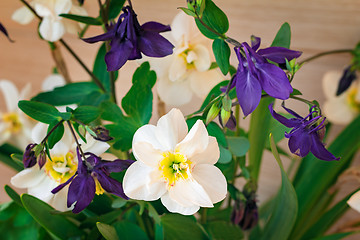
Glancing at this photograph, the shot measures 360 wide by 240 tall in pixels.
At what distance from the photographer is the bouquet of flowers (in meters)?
0.29

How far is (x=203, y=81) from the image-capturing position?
42 cm

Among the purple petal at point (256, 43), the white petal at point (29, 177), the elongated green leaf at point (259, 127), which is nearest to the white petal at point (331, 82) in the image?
the elongated green leaf at point (259, 127)

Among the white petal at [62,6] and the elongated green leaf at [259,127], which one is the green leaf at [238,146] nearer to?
the elongated green leaf at [259,127]

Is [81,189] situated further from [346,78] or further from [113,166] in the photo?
[346,78]

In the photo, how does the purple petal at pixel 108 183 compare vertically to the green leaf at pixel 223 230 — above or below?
above

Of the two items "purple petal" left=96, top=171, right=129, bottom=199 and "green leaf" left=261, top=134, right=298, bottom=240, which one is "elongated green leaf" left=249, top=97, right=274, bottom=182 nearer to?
"green leaf" left=261, top=134, right=298, bottom=240

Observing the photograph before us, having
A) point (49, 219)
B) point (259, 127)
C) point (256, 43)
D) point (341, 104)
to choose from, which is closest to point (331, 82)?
point (341, 104)

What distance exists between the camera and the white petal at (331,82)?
546mm

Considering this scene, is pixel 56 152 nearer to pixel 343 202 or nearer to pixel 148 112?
pixel 148 112

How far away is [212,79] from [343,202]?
0.61 ft

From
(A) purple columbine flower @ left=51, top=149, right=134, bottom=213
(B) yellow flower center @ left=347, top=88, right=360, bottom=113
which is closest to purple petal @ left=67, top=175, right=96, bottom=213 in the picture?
(A) purple columbine flower @ left=51, top=149, right=134, bottom=213

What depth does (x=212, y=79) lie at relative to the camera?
42 centimetres

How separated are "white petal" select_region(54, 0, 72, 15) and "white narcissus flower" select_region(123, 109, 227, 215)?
17cm

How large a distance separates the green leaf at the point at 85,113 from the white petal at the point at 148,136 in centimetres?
7
